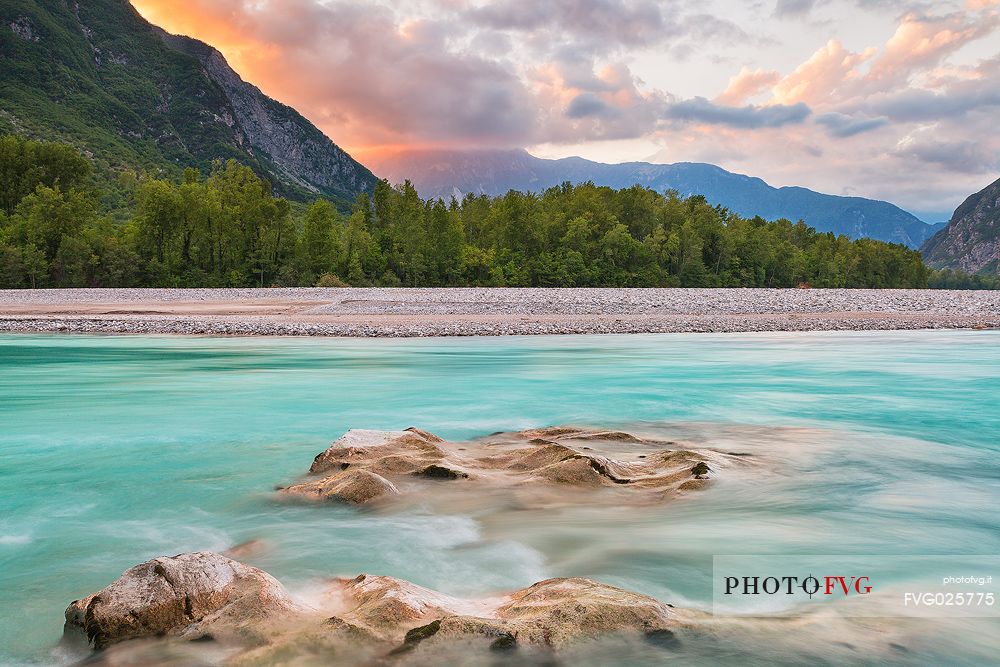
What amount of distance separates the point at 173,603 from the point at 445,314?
104ft

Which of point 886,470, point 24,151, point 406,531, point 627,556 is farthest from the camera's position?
point 24,151

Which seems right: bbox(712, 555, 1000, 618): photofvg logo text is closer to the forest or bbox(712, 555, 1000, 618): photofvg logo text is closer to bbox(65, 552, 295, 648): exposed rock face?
bbox(65, 552, 295, 648): exposed rock face

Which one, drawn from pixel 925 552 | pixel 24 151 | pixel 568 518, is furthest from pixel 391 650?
pixel 24 151

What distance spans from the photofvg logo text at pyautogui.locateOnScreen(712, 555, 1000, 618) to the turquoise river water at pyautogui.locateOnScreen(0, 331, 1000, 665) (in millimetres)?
188

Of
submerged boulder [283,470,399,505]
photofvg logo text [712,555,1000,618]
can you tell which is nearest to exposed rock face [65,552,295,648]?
submerged boulder [283,470,399,505]

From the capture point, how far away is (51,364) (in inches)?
801

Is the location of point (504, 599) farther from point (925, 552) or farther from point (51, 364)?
point (51, 364)

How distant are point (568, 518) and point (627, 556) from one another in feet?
2.38

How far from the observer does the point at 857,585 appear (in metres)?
4.79

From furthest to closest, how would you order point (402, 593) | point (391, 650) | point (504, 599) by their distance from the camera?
point (504, 599) < point (402, 593) < point (391, 650)

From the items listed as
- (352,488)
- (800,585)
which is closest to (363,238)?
(352,488)

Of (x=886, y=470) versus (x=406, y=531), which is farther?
(x=886, y=470)

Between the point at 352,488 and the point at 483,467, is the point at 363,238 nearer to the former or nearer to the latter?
the point at 483,467

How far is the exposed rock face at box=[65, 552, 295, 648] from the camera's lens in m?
3.59
